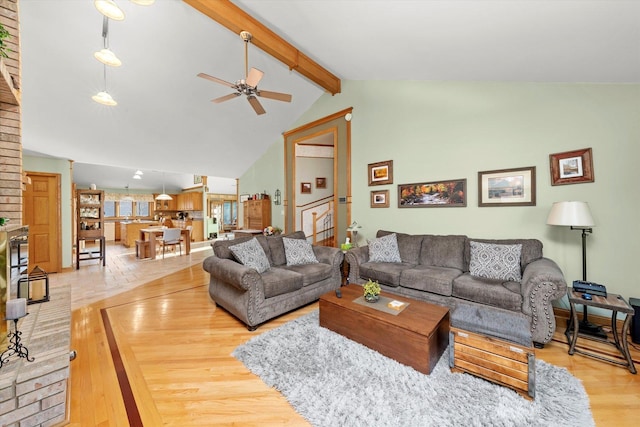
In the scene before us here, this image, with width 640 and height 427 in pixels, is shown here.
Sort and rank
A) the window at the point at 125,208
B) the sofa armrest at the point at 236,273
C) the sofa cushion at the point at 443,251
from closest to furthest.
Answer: the sofa armrest at the point at 236,273, the sofa cushion at the point at 443,251, the window at the point at 125,208

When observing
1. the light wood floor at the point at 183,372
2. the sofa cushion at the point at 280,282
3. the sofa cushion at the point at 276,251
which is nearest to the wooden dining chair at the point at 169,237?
the light wood floor at the point at 183,372

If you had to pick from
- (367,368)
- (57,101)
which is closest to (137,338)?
(367,368)

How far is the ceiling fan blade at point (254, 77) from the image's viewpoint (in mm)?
2785

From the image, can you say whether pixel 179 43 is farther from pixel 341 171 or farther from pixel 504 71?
pixel 504 71

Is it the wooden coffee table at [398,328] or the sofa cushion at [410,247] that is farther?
the sofa cushion at [410,247]

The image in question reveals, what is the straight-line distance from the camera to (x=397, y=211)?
4.18 m

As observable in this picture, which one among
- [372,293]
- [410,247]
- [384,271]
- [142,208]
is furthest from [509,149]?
[142,208]

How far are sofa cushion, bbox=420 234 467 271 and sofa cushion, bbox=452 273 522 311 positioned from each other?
427 mm

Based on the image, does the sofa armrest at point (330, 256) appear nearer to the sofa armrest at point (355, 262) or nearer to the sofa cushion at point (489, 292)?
the sofa armrest at point (355, 262)

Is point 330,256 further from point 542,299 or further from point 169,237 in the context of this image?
point 169,237

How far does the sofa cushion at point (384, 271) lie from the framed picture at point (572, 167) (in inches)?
76.2

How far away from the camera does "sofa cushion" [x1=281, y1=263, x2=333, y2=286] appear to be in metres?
3.08

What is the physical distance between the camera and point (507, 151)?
317cm

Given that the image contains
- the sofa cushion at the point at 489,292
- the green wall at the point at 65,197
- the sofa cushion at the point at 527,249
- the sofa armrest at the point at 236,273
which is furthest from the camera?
the green wall at the point at 65,197
